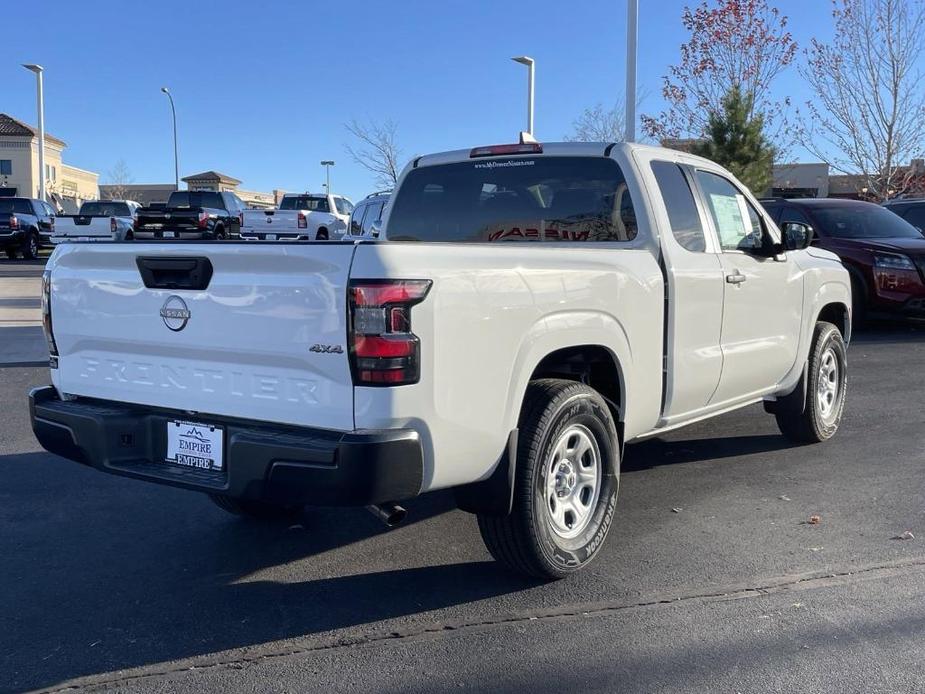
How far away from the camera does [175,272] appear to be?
362 cm

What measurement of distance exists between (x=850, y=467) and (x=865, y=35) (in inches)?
840

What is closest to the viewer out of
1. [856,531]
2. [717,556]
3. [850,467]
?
[717,556]

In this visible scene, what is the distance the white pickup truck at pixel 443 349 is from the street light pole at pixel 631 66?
10925 mm

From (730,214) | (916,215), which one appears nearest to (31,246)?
(916,215)

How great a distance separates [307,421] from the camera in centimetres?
330

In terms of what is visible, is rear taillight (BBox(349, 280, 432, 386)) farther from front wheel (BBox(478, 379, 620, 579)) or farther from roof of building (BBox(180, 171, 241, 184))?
roof of building (BBox(180, 171, 241, 184))

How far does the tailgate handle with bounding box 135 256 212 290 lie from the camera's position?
11.6 ft

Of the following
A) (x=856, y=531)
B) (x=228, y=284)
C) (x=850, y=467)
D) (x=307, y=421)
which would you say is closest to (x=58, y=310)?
(x=228, y=284)

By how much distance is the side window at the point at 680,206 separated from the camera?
490 centimetres

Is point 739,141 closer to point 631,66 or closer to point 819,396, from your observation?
point 631,66

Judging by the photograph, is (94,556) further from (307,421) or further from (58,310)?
(307,421)

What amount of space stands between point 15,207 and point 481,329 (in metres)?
26.5

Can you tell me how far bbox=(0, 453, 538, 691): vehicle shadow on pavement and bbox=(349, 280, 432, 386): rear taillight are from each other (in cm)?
115

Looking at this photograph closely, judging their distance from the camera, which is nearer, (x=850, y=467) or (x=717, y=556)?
(x=717, y=556)
